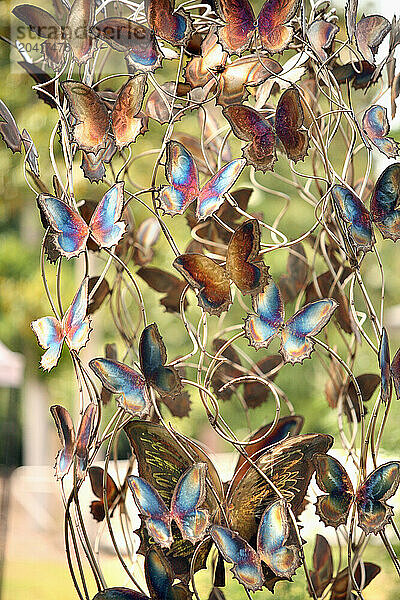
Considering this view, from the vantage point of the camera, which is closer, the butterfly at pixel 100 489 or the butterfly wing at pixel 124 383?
the butterfly wing at pixel 124 383

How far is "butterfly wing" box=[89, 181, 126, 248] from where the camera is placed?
0.37m

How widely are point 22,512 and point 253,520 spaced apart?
Result: 133cm

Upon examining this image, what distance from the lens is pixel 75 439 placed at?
409 mm

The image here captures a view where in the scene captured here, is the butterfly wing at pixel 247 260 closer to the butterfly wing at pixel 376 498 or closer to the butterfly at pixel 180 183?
the butterfly at pixel 180 183

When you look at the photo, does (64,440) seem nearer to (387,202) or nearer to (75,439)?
(75,439)

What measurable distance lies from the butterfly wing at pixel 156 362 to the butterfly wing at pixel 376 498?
Answer: 13 centimetres

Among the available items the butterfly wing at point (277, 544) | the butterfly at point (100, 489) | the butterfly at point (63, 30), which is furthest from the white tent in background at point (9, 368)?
the butterfly wing at point (277, 544)

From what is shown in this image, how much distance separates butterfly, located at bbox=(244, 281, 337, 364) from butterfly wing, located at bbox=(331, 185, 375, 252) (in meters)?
0.05

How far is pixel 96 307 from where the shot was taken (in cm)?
56

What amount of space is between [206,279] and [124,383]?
7 cm

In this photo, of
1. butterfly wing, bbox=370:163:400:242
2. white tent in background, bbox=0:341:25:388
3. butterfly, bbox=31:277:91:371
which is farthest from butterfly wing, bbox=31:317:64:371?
white tent in background, bbox=0:341:25:388

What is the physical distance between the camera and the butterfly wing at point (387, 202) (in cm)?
39

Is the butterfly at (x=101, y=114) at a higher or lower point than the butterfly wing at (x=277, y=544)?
higher

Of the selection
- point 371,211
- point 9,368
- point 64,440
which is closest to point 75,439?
point 64,440
